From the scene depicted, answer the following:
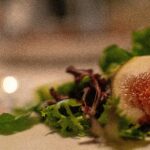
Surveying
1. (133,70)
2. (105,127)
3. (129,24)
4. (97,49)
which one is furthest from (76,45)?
(105,127)

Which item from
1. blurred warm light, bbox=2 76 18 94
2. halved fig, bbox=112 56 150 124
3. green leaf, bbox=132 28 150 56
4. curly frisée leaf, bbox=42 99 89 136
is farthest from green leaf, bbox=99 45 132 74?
blurred warm light, bbox=2 76 18 94

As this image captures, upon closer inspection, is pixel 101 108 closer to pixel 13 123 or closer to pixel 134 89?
pixel 134 89

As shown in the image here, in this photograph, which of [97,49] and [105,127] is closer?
[105,127]

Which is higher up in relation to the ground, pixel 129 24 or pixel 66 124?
pixel 129 24

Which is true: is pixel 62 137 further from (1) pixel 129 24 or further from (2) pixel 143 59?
(1) pixel 129 24

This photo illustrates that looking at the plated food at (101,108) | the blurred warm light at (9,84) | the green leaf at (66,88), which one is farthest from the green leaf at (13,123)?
the blurred warm light at (9,84)

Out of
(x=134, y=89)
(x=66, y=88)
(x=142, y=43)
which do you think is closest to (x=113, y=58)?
(x=142, y=43)
